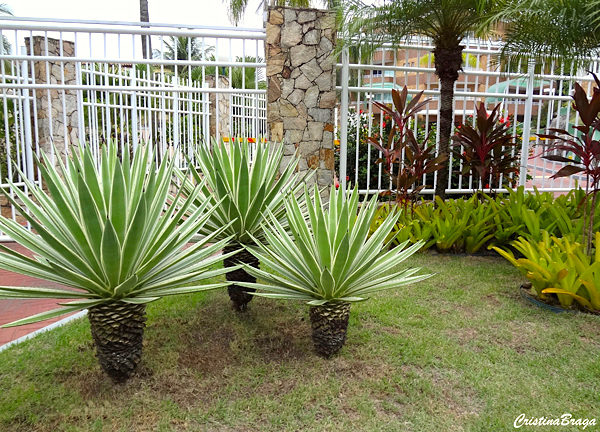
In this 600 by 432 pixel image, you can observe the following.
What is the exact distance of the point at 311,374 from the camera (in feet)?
9.21

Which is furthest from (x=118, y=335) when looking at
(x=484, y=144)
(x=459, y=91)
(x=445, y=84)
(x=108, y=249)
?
(x=459, y=91)

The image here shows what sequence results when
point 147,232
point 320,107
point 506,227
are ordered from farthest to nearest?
point 320,107 < point 506,227 < point 147,232

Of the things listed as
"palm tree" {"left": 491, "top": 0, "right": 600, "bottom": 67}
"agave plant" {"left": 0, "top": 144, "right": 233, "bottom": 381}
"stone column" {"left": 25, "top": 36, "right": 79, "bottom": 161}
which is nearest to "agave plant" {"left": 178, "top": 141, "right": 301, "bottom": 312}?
"agave plant" {"left": 0, "top": 144, "right": 233, "bottom": 381}

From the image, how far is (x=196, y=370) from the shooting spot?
2.85 metres

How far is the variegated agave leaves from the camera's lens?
8.87 ft

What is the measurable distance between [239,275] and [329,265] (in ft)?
2.90

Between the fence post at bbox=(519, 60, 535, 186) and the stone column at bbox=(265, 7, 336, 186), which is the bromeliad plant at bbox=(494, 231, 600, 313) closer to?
the stone column at bbox=(265, 7, 336, 186)

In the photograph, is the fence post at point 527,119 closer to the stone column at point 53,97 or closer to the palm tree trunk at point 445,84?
the palm tree trunk at point 445,84

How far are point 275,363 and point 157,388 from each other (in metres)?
0.70

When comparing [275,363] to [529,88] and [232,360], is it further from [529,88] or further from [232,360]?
[529,88]

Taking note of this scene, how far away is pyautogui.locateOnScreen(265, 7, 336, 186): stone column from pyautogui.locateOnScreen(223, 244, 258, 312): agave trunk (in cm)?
246

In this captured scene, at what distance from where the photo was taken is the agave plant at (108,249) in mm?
2236

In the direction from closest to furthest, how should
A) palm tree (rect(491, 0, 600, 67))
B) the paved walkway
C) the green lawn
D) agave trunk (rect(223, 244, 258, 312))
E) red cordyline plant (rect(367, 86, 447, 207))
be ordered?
the green lawn < agave trunk (rect(223, 244, 258, 312)) < the paved walkway < palm tree (rect(491, 0, 600, 67)) < red cordyline plant (rect(367, 86, 447, 207))

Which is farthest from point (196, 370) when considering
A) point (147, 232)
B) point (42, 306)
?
point (42, 306)
